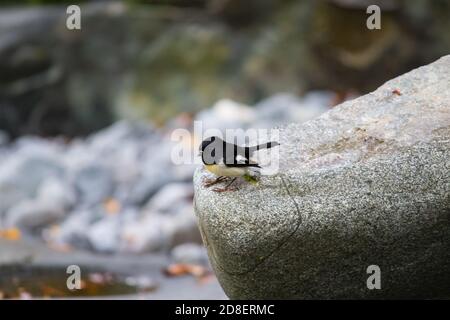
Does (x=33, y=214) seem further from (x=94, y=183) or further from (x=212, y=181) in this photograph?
(x=212, y=181)

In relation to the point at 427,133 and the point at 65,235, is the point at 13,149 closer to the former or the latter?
the point at 65,235

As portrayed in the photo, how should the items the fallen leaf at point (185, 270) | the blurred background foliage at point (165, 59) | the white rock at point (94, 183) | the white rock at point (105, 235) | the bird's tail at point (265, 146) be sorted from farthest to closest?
the blurred background foliage at point (165, 59) < the white rock at point (94, 183) < the white rock at point (105, 235) < the fallen leaf at point (185, 270) < the bird's tail at point (265, 146)

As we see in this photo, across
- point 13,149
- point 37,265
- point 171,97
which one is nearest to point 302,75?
point 171,97

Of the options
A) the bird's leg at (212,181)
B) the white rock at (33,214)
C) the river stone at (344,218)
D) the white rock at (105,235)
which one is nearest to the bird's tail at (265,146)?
the river stone at (344,218)

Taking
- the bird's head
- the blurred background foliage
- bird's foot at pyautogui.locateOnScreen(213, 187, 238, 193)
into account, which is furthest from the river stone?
the blurred background foliage

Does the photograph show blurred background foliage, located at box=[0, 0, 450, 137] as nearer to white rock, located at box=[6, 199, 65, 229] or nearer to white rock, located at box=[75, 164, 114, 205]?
white rock, located at box=[75, 164, 114, 205]

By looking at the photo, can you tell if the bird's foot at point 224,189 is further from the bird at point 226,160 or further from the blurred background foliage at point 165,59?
the blurred background foliage at point 165,59
